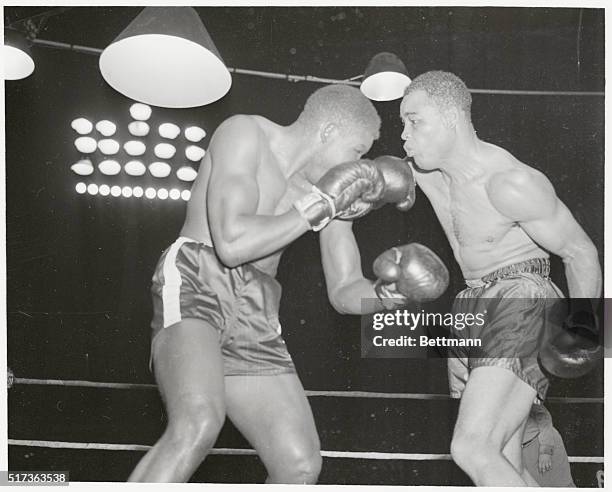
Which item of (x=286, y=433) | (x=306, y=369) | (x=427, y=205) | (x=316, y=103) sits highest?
(x=316, y=103)

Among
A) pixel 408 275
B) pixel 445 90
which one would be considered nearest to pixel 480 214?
pixel 408 275

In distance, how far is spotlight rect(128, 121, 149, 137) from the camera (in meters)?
2.71

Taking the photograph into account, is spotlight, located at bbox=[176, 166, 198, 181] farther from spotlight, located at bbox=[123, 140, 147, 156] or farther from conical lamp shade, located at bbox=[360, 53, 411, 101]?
conical lamp shade, located at bbox=[360, 53, 411, 101]

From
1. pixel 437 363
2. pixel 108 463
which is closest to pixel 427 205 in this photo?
pixel 437 363

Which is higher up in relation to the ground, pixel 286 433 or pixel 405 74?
pixel 405 74

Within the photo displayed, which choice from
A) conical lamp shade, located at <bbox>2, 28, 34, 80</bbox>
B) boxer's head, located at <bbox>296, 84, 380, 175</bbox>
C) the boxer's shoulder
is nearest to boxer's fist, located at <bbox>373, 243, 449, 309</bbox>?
the boxer's shoulder

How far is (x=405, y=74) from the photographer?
268 cm

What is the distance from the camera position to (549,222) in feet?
8.50

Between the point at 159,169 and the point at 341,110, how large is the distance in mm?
753

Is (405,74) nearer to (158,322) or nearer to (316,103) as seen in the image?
(316,103)

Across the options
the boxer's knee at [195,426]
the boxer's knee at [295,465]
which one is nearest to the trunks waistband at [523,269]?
the boxer's knee at [295,465]

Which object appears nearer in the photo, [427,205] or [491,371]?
[491,371]

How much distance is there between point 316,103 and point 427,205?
59 cm

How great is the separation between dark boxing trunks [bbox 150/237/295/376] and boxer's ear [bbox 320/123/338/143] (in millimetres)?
582
